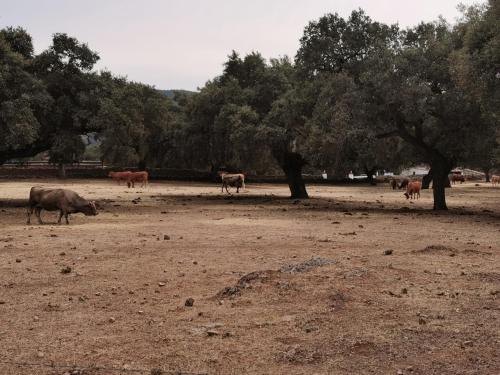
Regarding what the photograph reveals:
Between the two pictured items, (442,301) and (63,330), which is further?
(442,301)

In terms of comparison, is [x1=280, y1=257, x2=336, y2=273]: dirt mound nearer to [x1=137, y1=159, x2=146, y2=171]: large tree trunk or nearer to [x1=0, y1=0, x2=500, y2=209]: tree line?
[x1=0, y1=0, x2=500, y2=209]: tree line

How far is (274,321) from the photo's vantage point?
7488mm

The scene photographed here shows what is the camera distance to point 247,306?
8.22 metres

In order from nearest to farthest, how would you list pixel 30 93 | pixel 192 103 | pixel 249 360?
1. pixel 249 360
2. pixel 30 93
3. pixel 192 103

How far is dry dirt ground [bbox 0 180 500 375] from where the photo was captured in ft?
20.1

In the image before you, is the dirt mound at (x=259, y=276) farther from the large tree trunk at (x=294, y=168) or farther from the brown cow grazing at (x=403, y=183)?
the brown cow grazing at (x=403, y=183)

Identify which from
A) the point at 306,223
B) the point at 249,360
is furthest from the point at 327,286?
the point at 306,223

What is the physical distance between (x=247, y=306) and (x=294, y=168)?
98.8 feet

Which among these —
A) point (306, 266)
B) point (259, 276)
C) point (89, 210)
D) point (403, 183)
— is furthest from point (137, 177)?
point (259, 276)

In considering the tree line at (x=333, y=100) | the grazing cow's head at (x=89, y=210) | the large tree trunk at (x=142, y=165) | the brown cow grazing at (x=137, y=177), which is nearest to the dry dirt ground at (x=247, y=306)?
the grazing cow's head at (x=89, y=210)

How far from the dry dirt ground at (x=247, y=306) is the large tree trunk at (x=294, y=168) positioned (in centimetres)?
2141

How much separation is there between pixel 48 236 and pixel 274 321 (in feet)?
35.5

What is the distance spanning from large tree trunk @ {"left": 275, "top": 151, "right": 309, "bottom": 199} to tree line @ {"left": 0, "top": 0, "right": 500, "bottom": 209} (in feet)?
0.31

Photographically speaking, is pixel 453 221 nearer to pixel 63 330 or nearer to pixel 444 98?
pixel 444 98
